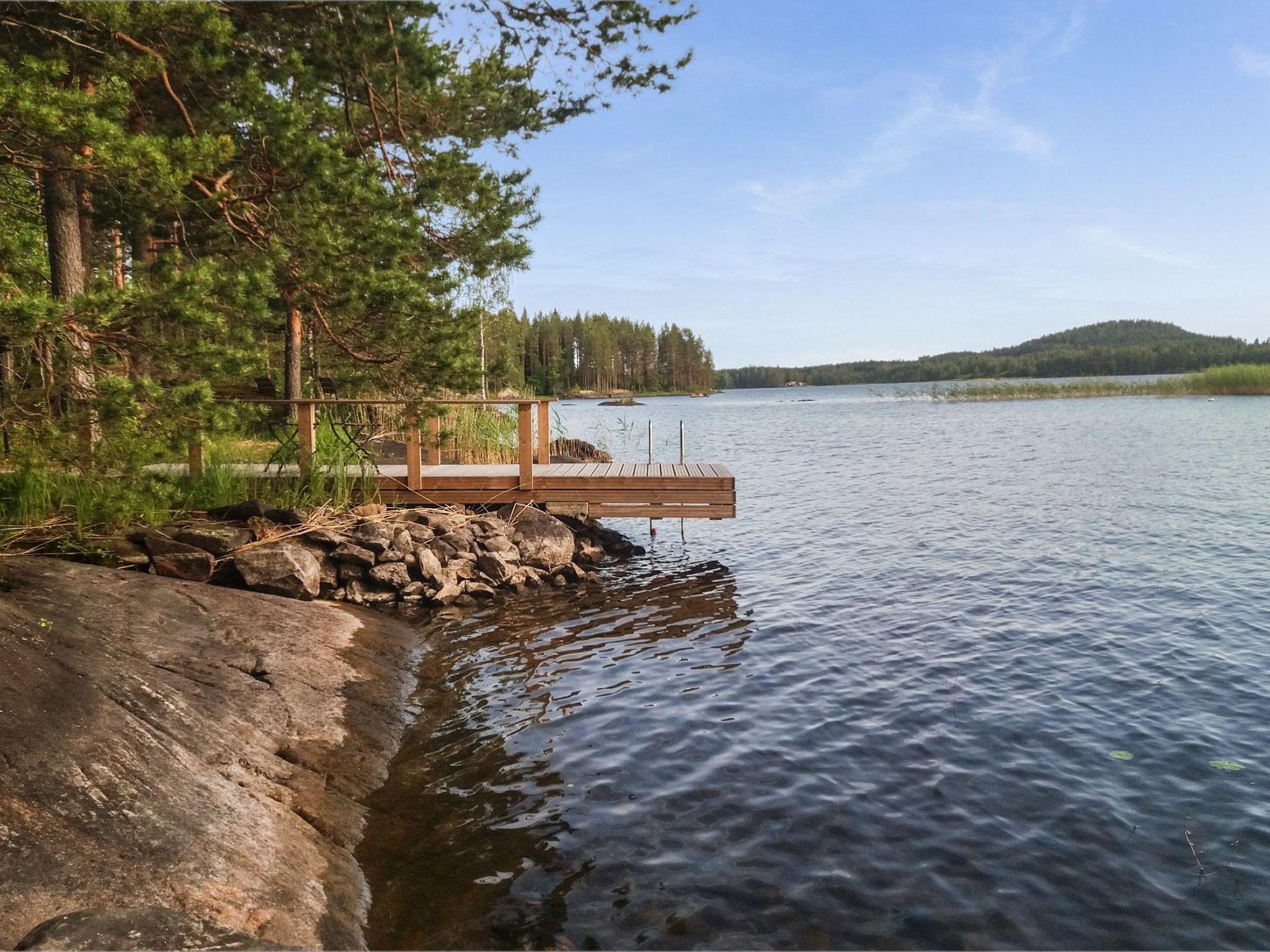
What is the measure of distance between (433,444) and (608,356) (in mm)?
91800

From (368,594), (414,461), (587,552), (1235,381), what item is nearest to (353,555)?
(368,594)

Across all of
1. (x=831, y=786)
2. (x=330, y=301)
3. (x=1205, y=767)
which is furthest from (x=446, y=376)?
(x=1205, y=767)

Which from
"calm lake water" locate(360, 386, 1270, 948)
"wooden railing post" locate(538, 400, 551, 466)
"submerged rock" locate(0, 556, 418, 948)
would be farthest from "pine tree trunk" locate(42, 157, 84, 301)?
"wooden railing post" locate(538, 400, 551, 466)

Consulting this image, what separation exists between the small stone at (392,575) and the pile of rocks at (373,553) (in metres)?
0.01

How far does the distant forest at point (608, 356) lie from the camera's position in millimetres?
89625

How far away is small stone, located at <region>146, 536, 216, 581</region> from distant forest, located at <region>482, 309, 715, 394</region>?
56.6m

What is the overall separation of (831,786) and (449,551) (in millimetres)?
6407

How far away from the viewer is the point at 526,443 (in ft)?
38.5

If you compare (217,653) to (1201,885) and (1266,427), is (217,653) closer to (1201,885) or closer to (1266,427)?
(1201,885)

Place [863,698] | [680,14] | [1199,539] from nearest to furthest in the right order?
[863,698] < [680,14] < [1199,539]

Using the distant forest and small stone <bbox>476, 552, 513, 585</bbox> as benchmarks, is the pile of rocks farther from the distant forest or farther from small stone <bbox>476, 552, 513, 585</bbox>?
the distant forest

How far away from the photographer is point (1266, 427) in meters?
31.9

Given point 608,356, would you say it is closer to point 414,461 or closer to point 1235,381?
point 1235,381

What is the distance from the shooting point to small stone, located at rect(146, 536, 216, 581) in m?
→ 8.34
